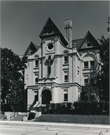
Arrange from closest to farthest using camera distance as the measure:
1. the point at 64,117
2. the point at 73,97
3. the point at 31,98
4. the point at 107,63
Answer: the point at 64,117, the point at 107,63, the point at 73,97, the point at 31,98

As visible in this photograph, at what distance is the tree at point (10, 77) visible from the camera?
3319cm

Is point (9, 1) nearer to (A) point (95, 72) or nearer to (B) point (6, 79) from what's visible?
(B) point (6, 79)

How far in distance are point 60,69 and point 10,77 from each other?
944 centimetres

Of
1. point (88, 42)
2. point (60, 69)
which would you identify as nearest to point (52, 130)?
point (60, 69)

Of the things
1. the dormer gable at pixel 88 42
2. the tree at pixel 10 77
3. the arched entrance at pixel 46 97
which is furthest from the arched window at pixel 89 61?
the tree at pixel 10 77

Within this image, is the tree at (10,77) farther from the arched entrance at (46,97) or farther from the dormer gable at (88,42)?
the dormer gable at (88,42)

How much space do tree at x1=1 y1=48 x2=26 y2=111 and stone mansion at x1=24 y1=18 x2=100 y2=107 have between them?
10.5 ft

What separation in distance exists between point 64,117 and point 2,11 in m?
16.5

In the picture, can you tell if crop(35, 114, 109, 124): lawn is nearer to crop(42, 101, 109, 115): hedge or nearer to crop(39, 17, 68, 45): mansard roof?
crop(42, 101, 109, 115): hedge

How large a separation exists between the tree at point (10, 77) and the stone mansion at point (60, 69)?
3198mm

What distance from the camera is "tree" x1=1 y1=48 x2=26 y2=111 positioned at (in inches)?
1307

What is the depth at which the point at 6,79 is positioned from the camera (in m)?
32.9

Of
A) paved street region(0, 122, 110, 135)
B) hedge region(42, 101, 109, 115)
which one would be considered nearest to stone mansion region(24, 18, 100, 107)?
hedge region(42, 101, 109, 115)

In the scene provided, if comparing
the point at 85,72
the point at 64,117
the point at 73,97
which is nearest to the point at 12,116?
the point at 64,117
